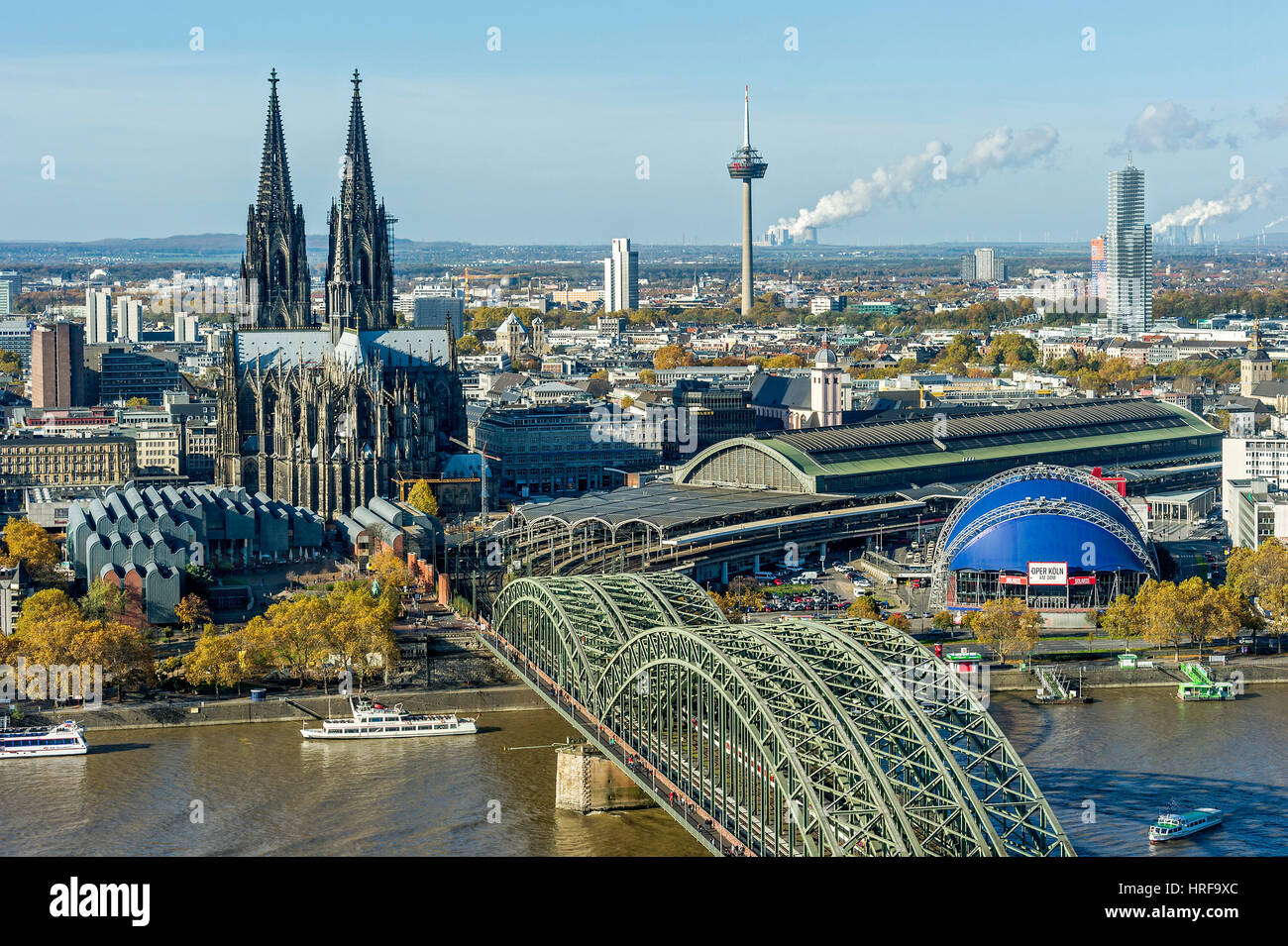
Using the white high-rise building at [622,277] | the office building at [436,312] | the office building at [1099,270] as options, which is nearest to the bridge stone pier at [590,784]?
the office building at [436,312]

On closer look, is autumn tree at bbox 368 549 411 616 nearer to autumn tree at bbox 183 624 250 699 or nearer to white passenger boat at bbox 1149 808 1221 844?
autumn tree at bbox 183 624 250 699

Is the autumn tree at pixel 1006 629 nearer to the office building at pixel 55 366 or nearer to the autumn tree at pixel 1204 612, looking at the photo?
the autumn tree at pixel 1204 612

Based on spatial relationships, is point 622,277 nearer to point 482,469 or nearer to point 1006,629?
point 482,469

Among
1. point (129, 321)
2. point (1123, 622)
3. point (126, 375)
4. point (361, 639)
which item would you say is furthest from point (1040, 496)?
point (129, 321)

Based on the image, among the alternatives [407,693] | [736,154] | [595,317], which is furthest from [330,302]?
[595,317]

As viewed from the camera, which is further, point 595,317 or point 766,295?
point 766,295
